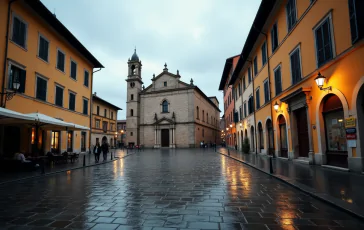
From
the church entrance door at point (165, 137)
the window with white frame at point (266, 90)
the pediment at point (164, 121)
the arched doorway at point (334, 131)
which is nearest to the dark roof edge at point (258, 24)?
the window with white frame at point (266, 90)

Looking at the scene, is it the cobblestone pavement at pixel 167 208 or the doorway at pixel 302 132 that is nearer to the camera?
the cobblestone pavement at pixel 167 208

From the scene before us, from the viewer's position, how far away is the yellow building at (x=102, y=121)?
40.6m

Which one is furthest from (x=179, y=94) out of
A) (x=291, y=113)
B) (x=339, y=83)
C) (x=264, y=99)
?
(x=339, y=83)

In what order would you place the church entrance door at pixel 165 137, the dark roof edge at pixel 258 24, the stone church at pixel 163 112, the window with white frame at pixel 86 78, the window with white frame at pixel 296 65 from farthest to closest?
1. the church entrance door at pixel 165 137
2. the stone church at pixel 163 112
3. the window with white frame at pixel 86 78
4. the dark roof edge at pixel 258 24
5. the window with white frame at pixel 296 65

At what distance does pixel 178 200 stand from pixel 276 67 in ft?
44.3

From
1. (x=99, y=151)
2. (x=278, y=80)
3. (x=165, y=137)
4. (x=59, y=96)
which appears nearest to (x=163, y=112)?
(x=165, y=137)

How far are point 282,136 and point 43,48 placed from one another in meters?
20.0

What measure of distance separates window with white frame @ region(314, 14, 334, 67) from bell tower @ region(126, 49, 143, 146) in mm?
42655

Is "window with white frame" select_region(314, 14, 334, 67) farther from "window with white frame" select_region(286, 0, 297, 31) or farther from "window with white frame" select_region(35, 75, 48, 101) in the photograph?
"window with white frame" select_region(35, 75, 48, 101)

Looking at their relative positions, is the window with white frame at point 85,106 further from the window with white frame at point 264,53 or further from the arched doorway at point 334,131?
the arched doorway at point 334,131

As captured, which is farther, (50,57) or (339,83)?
(50,57)

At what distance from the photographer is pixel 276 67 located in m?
15.5

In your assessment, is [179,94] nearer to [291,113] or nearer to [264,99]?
[264,99]

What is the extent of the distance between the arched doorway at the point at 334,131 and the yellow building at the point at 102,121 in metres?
36.4
